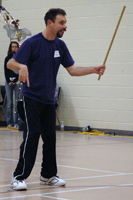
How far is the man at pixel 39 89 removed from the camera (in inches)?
171

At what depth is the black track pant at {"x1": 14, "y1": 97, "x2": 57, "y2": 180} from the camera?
4.36 meters

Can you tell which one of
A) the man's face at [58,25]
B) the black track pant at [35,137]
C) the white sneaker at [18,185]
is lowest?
the white sneaker at [18,185]

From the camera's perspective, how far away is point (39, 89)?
4410 millimetres

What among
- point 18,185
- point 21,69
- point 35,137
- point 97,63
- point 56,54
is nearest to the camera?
point 21,69

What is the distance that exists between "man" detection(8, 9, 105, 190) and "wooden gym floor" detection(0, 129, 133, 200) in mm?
235

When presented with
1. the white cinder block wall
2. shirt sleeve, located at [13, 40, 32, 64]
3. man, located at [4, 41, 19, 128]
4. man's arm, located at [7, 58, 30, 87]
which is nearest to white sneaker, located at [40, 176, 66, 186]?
man's arm, located at [7, 58, 30, 87]

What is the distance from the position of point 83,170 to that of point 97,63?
526cm

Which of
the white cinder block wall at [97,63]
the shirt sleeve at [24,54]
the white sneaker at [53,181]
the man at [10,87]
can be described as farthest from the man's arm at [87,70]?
the man at [10,87]

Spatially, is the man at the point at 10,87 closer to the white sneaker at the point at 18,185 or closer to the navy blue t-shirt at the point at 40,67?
the navy blue t-shirt at the point at 40,67

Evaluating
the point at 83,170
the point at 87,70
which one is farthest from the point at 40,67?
the point at 83,170

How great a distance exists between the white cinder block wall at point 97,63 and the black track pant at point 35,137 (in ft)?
18.5

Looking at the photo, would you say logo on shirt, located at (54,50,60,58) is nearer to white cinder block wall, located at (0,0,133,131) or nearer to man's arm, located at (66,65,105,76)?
man's arm, located at (66,65,105,76)

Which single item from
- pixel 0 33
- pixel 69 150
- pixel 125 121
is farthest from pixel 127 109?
pixel 0 33

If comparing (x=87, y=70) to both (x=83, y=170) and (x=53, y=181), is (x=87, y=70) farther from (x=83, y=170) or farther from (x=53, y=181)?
(x=83, y=170)
